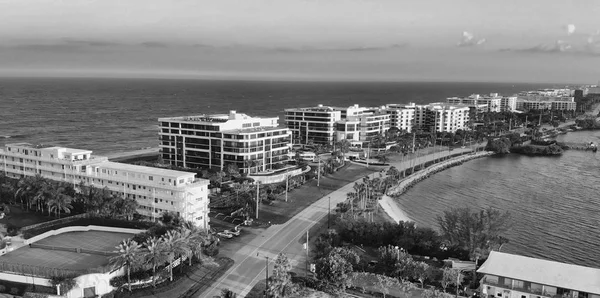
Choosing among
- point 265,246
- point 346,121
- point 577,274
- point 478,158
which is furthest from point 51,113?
point 577,274

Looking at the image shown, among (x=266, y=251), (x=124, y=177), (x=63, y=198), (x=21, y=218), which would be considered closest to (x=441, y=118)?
(x=124, y=177)

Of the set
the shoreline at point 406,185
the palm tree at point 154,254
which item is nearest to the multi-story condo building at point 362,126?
the shoreline at point 406,185

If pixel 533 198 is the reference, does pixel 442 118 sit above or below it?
above

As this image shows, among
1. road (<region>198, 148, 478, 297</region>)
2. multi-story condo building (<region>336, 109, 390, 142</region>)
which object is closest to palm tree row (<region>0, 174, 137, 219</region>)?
road (<region>198, 148, 478, 297</region>)

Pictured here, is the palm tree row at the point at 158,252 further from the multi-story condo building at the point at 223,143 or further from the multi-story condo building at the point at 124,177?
the multi-story condo building at the point at 223,143

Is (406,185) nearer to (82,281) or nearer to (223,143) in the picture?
(223,143)

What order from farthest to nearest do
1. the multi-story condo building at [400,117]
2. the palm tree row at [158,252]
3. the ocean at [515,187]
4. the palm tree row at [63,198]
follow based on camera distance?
the multi-story condo building at [400,117]
the ocean at [515,187]
the palm tree row at [63,198]
the palm tree row at [158,252]
